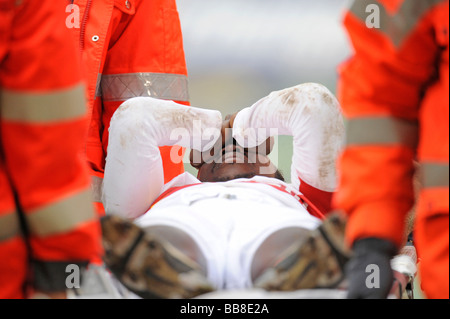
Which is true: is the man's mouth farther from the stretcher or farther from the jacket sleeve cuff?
the jacket sleeve cuff

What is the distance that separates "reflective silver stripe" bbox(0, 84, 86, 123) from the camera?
87 centimetres

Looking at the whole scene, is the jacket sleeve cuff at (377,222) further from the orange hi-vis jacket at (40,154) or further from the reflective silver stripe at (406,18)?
the orange hi-vis jacket at (40,154)

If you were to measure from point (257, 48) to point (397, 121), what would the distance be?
1.87m

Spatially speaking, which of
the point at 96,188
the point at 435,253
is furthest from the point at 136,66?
the point at 435,253

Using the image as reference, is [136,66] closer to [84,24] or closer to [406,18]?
[84,24]

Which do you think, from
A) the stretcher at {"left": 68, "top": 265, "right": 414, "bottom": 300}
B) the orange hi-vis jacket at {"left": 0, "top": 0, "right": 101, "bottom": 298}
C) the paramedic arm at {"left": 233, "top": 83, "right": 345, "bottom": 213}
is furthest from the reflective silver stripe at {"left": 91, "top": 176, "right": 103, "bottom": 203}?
the orange hi-vis jacket at {"left": 0, "top": 0, "right": 101, "bottom": 298}

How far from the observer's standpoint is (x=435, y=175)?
957 millimetres

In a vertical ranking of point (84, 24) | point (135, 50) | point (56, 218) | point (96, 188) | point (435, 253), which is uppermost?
point (84, 24)

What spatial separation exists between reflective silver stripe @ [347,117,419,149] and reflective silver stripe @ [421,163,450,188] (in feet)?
0.20

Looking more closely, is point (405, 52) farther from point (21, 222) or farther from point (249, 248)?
point (21, 222)

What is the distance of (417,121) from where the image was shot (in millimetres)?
1044

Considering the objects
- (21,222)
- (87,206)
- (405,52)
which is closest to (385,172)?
(405,52)

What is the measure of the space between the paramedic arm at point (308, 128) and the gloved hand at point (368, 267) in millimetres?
624

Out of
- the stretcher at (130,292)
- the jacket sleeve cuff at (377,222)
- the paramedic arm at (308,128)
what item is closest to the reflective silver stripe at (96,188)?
the paramedic arm at (308,128)
